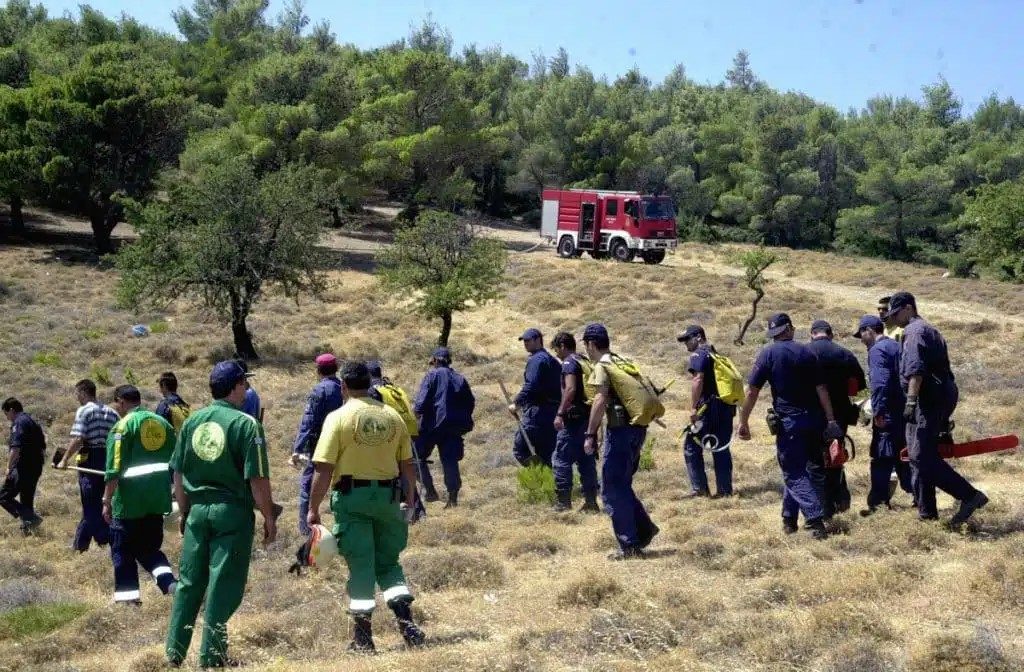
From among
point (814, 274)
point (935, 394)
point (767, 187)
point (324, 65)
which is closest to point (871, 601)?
point (935, 394)

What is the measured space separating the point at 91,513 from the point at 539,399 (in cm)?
396

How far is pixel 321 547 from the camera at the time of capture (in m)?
5.86

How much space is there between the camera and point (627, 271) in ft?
123

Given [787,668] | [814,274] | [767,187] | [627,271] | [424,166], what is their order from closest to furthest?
[787,668], [627,271], [814,274], [424,166], [767,187]

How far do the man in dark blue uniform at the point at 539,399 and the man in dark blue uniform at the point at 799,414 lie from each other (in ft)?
8.30

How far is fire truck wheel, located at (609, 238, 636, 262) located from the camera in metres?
40.4

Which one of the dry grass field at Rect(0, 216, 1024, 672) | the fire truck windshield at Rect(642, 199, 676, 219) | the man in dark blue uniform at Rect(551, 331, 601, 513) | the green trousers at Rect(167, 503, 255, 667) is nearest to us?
the dry grass field at Rect(0, 216, 1024, 672)

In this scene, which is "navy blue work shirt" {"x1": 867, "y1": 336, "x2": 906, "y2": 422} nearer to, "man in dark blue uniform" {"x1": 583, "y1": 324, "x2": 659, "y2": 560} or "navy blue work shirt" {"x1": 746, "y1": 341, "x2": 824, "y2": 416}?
"navy blue work shirt" {"x1": 746, "y1": 341, "x2": 824, "y2": 416}

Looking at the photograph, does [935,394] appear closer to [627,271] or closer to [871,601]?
[871,601]

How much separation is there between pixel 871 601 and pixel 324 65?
134 ft

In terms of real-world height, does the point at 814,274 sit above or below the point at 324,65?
below

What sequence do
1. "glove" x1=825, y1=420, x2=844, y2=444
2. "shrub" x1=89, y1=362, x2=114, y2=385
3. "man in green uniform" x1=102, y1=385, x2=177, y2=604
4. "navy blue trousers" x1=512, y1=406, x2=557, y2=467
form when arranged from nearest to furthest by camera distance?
"man in green uniform" x1=102, y1=385, x2=177, y2=604 → "glove" x1=825, y1=420, x2=844, y2=444 → "navy blue trousers" x1=512, y1=406, x2=557, y2=467 → "shrub" x1=89, y1=362, x2=114, y2=385

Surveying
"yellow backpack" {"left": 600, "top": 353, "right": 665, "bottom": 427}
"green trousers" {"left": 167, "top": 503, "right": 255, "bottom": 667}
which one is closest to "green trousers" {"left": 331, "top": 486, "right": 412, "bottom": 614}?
"green trousers" {"left": 167, "top": 503, "right": 255, "bottom": 667}

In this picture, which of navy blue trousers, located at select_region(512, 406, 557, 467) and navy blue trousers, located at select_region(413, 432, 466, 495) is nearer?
navy blue trousers, located at select_region(512, 406, 557, 467)
